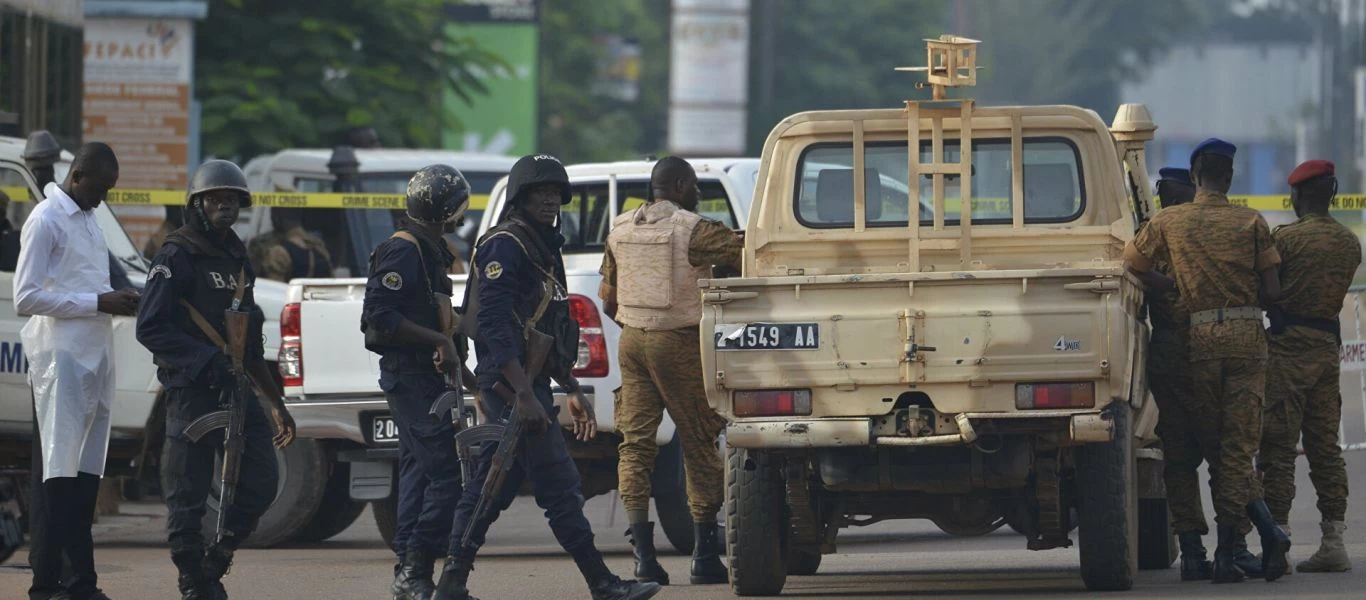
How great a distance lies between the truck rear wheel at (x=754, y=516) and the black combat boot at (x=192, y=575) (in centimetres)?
198

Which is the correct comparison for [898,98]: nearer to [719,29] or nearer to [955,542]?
[719,29]

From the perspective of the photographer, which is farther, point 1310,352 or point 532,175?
point 1310,352

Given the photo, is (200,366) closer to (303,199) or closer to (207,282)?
(207,282)

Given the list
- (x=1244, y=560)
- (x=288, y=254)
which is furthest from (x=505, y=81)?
(x=1244, y=560)

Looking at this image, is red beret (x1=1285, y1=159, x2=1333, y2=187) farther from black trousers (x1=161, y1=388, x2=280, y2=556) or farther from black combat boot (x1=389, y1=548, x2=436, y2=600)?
black trousers (x1=161, y1=388, x2=280, y2=556)

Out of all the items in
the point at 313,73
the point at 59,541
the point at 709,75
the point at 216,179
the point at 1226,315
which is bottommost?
the point at 59,541

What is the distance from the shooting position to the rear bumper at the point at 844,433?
9219 mm

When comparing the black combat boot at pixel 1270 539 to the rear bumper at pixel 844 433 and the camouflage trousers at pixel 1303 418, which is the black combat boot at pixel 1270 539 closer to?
the camouflage trousers at pixel 1303 418

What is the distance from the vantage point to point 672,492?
1155 centimetres

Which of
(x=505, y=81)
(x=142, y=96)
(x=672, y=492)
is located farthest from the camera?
(x=505, y=81)

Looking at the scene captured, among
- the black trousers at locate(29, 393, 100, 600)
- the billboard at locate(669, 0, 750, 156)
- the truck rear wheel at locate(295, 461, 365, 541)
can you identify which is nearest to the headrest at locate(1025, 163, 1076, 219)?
the black trousers at locate(29, 393, 100, 600)

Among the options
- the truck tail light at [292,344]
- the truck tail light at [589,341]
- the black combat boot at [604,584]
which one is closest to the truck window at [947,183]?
the truck tail light at [589,341]

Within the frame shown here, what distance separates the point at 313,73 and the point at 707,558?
13938mm

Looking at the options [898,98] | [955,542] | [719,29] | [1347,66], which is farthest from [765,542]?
[1347,66]
